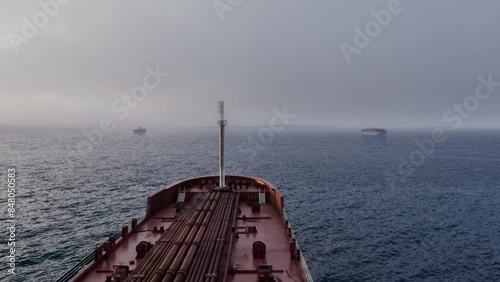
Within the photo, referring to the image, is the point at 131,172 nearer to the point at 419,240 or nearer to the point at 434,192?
the point at 419,240

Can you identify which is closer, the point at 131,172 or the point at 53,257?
the point at 53,257

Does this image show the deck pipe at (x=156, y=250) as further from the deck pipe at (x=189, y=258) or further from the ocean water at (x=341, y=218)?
the ocean water at (x=341, y=218)

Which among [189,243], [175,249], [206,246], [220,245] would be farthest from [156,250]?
[220,245]

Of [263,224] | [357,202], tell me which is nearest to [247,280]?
[263,224]

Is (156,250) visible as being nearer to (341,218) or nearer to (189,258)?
(189,258)

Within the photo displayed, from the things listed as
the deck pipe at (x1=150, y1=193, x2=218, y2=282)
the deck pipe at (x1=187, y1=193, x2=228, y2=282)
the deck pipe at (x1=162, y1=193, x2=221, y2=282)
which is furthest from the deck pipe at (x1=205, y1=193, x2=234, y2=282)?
the deck pipe at (x1=150, y1=193, x2=218, y2=282)

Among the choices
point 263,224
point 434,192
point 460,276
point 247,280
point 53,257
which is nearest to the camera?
point 247,280

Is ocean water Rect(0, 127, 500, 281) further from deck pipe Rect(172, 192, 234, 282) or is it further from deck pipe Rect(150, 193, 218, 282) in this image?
deck pipe Rect(172, 192, 234, 282)

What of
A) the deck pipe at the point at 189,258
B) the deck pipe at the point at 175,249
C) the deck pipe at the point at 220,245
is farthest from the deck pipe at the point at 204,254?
the deck pipe at the point at 175,249
